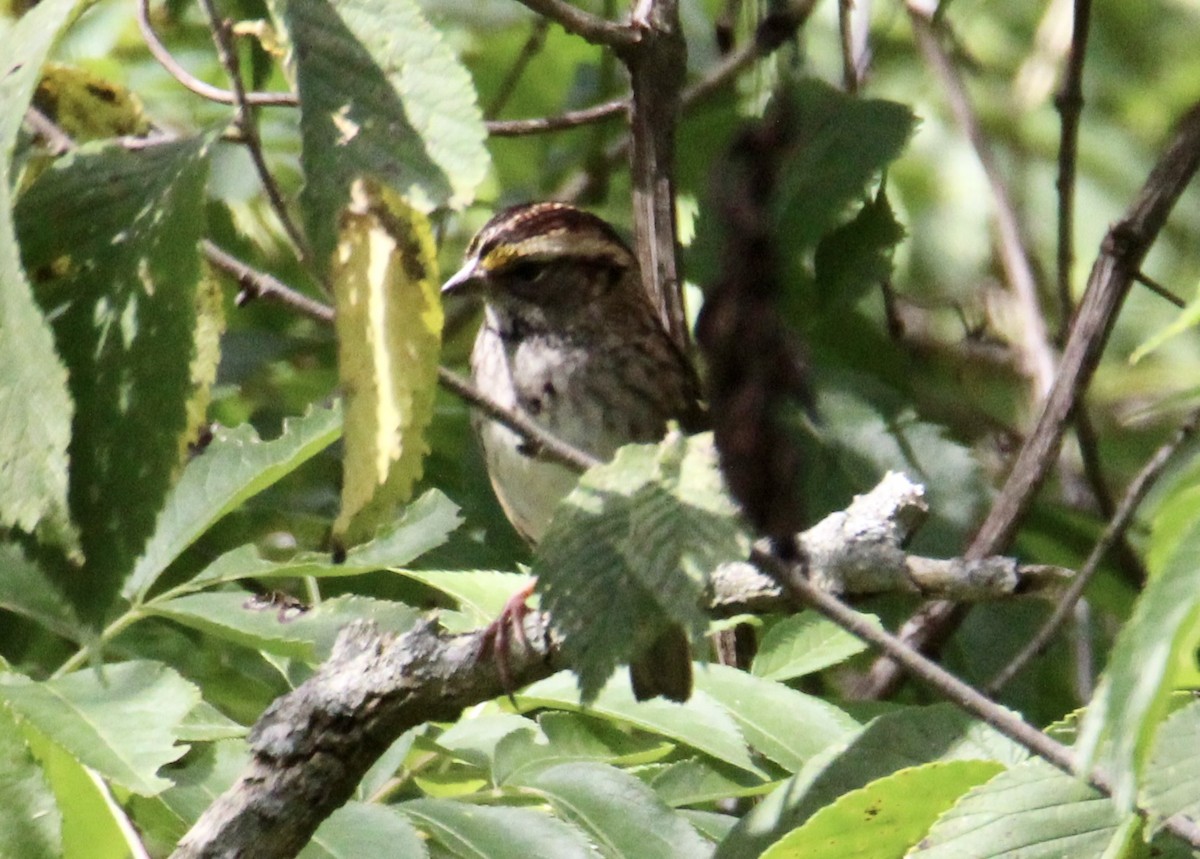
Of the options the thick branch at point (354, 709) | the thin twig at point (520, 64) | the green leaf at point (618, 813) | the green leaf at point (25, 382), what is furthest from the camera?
the thin twig at point (520, 64)

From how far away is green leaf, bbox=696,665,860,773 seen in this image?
5.91 feet

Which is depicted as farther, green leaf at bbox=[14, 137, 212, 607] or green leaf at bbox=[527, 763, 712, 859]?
green leaf at bbox=[527, 763, 712, 859]

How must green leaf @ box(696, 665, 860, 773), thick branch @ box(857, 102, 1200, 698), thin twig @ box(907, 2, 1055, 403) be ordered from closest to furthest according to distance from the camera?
1. green leaf @ box(696, 665, 860, 773)
2. thick branch @ box(857, 102, 1200, 698)
3. thin twig @ box(907, 2, 1055, 403)

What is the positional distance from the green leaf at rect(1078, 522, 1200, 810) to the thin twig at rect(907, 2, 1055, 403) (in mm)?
2314

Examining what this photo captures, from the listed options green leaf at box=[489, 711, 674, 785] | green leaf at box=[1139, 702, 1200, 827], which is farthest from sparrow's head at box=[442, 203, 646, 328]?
green leaf at box=[1139, 702, 1200, 827]

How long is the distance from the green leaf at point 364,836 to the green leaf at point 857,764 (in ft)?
1.00

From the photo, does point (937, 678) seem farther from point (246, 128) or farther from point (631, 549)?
point (246, 128)

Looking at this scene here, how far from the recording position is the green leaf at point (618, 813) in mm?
1689

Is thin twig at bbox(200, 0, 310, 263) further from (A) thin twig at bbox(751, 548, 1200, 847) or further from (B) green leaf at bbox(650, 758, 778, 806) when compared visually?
(B) green leaf at bbox(650, 758, 778, 806)

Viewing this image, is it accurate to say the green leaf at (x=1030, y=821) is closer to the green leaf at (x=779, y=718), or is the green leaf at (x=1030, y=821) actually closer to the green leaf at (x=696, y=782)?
the green leaf at (x=779, y=718)

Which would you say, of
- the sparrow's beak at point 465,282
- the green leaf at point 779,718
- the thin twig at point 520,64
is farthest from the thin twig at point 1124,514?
the thin twig at point 520,64

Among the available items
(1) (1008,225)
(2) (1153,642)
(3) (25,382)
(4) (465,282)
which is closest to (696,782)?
(3) (25,382)

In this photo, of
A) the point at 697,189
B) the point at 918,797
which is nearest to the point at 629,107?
the point at 697,189

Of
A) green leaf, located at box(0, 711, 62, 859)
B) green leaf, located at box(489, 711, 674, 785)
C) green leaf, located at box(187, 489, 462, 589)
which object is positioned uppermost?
green leaf, located at box(187, 489, 462, 589)
